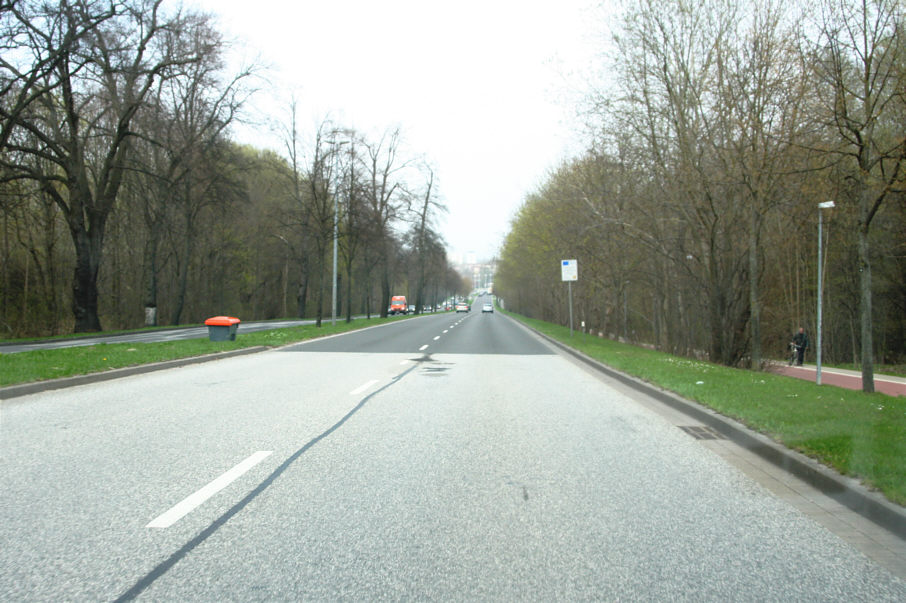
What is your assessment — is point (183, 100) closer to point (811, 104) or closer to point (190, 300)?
point (190, 300)

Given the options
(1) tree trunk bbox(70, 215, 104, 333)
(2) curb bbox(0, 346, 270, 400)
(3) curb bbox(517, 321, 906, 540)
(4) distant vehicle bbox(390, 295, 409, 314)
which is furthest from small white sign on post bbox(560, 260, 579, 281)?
(4) distant vehicle bbox(390, 295, 409, 314)

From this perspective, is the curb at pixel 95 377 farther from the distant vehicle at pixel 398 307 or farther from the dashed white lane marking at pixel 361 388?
the distant vehicle at pixel 398 307

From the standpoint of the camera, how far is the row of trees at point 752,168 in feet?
39.9

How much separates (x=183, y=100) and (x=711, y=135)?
2623 centimetres

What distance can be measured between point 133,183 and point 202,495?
31619 mm

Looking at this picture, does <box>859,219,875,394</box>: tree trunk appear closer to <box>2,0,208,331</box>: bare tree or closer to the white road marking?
the white road marking

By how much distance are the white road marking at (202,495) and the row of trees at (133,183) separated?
21.7 metres

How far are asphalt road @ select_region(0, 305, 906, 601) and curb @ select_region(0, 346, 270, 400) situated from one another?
50.6 inches

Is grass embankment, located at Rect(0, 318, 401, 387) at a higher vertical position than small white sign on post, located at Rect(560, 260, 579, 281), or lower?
lower

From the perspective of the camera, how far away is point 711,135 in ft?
65.6

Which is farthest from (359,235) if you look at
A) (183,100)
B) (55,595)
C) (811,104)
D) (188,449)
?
(55,595)

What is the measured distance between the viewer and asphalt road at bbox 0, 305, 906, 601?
11.1ft

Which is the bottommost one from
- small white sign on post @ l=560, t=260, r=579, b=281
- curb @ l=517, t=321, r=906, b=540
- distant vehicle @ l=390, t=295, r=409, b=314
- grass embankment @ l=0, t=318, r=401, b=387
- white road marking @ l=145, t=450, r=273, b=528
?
curb @ l=517, t=321, r=906, b=540

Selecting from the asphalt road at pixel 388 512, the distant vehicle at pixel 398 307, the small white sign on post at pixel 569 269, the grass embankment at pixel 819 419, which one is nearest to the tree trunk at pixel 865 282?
the grass embankment at pixel 819 419
